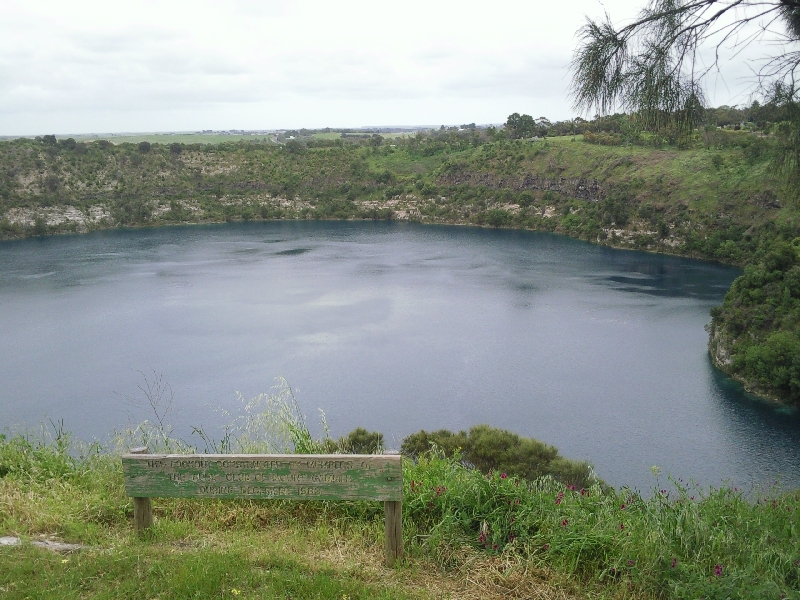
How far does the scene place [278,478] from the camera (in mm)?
4105

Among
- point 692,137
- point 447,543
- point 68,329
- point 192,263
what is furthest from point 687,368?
point 192,263

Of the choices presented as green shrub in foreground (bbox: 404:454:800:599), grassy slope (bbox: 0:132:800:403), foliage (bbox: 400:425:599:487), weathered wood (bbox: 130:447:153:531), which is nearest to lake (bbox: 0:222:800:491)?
foliage (bbox: 400:425:599:487)

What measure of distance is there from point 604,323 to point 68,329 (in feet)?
80.8

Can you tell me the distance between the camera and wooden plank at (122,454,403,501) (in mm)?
4027

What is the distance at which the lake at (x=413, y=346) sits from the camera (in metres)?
19.9

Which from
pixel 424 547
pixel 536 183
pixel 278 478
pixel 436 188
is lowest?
pixel 436 188

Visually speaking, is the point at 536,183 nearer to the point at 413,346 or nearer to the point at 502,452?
the point at 413,346

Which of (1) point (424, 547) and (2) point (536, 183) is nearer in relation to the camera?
(1) point (424, 547)

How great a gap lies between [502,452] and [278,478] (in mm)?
11352

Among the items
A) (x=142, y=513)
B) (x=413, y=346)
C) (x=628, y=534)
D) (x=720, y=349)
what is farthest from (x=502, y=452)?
(x=720, y=349)

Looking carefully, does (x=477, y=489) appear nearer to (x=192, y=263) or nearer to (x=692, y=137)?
(x=692, y=137)

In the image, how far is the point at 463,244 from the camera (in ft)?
177

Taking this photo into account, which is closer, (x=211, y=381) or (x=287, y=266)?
(x=211, y=381)

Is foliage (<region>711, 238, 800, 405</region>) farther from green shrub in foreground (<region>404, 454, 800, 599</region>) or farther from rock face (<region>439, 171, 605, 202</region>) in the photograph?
rock face (<region>439, 171, 605, 202</region>)
